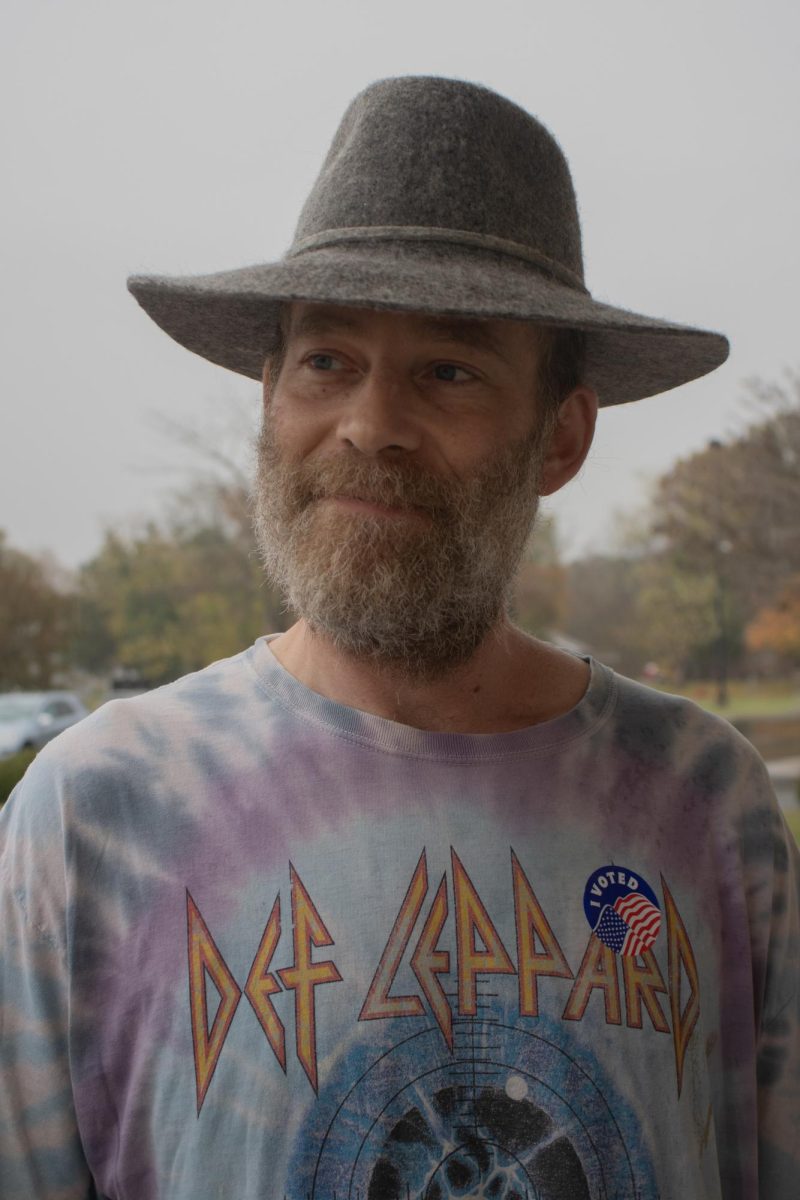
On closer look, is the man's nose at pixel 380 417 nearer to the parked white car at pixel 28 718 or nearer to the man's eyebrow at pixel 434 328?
the man's eyebrow at pixel 434 328

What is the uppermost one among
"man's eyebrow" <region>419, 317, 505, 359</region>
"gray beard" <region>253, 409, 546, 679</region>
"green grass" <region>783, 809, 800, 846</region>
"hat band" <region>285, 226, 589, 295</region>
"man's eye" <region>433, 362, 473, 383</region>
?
"hat band" <region>285, 226, 589, 295</region>

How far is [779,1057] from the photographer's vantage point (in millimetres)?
1083

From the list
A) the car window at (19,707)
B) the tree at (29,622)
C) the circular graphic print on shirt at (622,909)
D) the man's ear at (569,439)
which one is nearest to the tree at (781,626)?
the tree at (29,622)

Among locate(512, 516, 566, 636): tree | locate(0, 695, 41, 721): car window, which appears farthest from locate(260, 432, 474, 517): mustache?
locate(512, 516, 566, 636): tree

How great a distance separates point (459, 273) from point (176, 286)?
0.25 meters

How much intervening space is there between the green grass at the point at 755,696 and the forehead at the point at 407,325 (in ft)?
15.0

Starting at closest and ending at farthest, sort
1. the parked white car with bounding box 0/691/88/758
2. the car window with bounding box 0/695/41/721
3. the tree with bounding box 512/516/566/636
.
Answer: the parked white car with bounding box 0/691/88/758, the car window with bounding box 0/695/41/721, the tree with bounding box 512/516/566/636

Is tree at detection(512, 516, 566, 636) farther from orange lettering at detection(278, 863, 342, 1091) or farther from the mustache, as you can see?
orange lettering at detection(278, 863, 342, 1091)

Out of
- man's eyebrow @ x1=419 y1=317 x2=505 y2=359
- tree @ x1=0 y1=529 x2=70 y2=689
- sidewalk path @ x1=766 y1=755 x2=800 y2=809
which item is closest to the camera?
man's eyebrow @ x1=419 y1=317 x2=505 y2=359

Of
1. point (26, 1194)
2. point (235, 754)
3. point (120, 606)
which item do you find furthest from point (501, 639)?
point (120, 606)

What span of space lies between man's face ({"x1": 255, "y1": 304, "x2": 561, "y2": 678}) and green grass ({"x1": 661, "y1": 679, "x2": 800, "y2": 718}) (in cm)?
452

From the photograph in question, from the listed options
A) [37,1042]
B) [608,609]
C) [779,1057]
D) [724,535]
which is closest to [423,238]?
[37,1042]

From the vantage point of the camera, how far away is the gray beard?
37.8 inches

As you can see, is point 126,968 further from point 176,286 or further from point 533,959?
point 176,286
